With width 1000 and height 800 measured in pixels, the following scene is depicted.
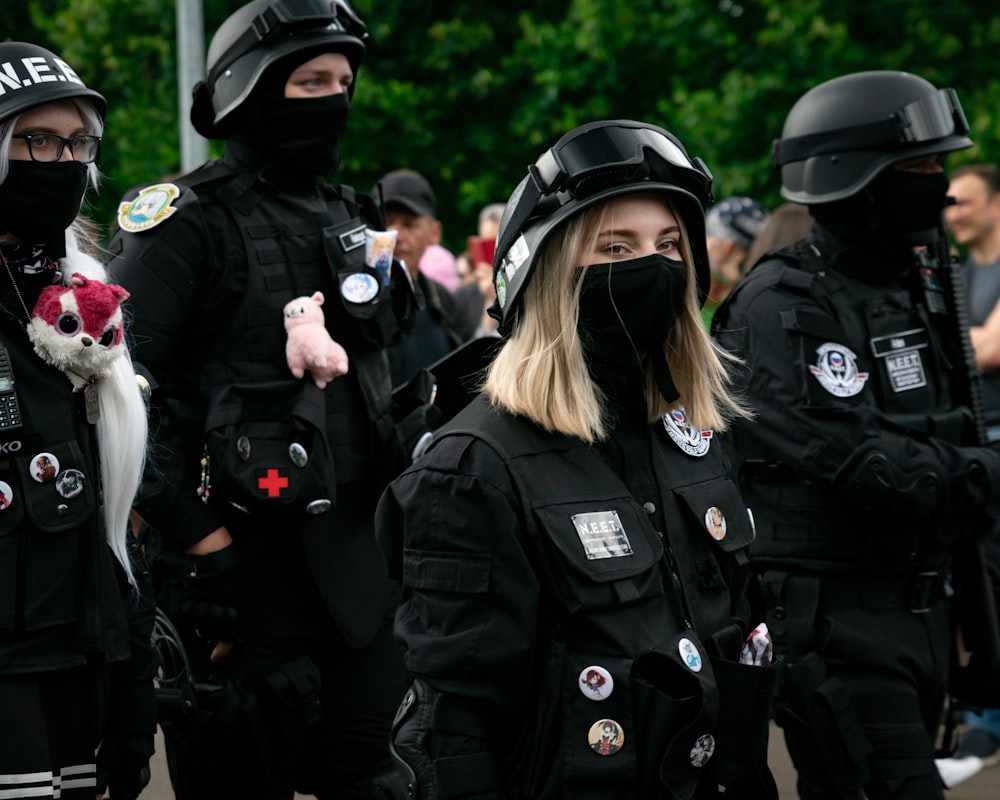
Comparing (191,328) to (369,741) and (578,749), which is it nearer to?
(369,741)

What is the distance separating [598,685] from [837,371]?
6.57 ft

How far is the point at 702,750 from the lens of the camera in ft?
9.51

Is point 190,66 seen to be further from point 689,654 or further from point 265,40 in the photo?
point 689,654

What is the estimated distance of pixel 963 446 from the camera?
4.80m

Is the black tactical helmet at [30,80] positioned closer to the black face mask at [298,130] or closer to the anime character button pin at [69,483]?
the anime character button pin at [69,483]

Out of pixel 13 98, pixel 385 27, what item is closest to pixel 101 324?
pixel 13 98

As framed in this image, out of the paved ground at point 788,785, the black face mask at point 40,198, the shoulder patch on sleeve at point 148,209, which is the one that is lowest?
the paved ground at point 788,785

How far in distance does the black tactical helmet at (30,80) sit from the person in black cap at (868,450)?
7.13ft

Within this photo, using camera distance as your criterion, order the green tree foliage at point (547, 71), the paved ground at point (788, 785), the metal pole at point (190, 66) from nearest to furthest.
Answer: the paved ground at point (788, 785) → the metal pole at point (190, 66) → the green tree foliage at point (547, 71)

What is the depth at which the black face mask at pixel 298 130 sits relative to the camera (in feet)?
15.3

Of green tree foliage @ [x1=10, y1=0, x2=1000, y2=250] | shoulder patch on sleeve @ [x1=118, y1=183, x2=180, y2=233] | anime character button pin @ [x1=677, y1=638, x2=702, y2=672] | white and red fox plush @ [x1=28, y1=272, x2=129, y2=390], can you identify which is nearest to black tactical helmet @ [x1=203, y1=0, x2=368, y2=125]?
shoulder patch on sleeve @ [x1=118, y1=183, x2=180, y2=233]

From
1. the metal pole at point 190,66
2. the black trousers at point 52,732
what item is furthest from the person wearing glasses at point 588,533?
the metal pole at point 190,66

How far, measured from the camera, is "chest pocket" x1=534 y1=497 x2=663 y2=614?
286 cm

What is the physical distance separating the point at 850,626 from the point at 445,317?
140 inches
